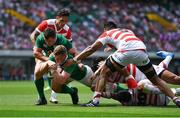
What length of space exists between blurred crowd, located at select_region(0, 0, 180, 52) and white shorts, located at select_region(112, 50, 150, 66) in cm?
2537

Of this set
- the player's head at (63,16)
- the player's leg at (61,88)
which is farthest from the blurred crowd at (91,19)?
the player's leg at (61,88)

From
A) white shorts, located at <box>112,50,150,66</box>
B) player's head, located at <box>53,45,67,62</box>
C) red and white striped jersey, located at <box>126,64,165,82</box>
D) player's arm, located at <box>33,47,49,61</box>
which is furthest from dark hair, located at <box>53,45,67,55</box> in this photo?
red and white striped jersey, located at <box>126,64,165,82</box>

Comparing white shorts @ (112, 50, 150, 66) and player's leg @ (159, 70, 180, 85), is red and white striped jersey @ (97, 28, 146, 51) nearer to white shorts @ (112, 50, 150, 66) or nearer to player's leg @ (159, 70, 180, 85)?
white shorts @ (112, 50, 150, 66)

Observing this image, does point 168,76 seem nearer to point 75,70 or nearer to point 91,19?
point 75,70

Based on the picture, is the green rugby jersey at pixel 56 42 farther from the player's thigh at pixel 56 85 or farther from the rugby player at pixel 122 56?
the rugby player at pixel 122 56

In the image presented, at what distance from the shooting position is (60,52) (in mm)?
12828

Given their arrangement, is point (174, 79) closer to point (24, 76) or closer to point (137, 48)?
point (137, 48)

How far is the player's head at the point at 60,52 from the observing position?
42.0ft

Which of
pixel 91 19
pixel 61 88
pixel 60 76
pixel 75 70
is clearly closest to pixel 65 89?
pixel 61 88

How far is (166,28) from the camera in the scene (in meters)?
43.8

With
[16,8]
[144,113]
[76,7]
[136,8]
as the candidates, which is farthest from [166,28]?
[144,113]

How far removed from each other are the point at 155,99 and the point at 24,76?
2625cm

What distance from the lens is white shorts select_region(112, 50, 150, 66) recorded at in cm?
1285

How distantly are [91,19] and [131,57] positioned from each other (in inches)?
1148
